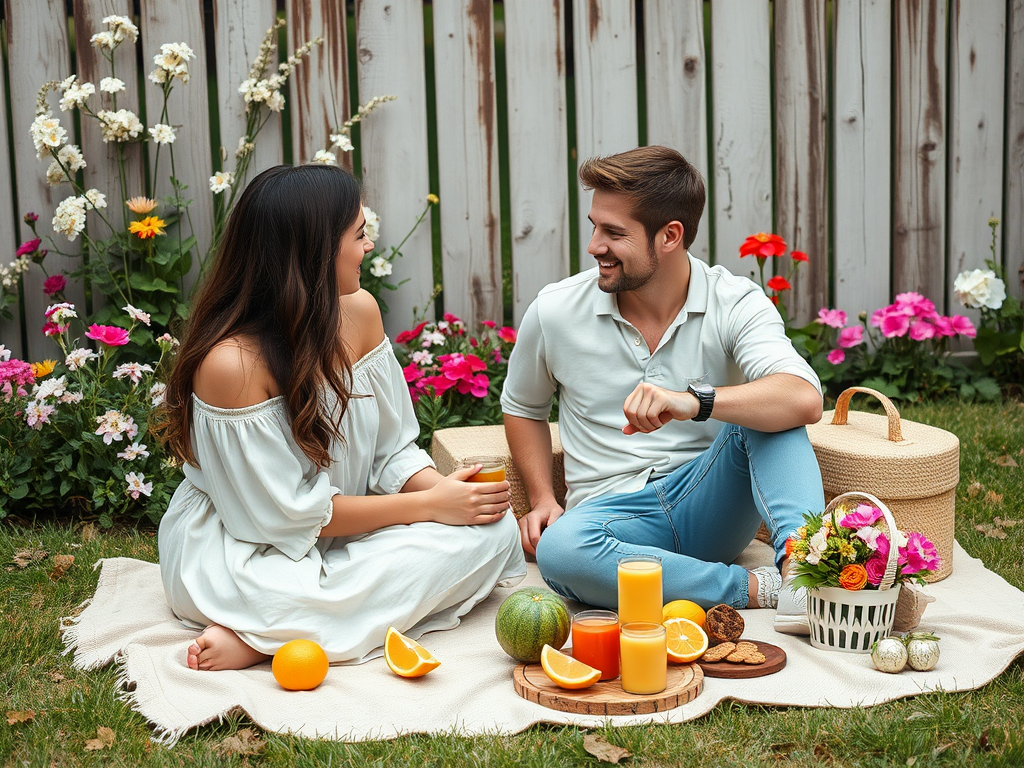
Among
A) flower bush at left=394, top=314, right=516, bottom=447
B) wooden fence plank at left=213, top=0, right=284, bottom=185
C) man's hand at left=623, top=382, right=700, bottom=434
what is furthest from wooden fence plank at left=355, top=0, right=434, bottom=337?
man's hand at left=623, top=382, right=700, bottom=434

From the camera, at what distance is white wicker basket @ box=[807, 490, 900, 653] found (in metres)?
2.66

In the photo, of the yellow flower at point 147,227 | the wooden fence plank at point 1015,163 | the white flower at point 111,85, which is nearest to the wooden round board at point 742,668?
the yellow flower at point 147,227

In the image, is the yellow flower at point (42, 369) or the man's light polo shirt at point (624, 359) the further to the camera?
the yellow flower at point (42, 369)

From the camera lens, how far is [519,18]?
4.82 m

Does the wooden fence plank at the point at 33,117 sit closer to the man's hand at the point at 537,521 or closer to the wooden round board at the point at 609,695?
the man's hand at the point at 537,521

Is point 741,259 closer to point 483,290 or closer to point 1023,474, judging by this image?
point 483,290

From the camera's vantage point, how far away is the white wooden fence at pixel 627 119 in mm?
4652

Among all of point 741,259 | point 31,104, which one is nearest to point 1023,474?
point 741,259

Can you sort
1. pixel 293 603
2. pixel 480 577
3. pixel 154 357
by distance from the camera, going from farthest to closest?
pixel 154 357 → pixel 480 577 → pixel 293 603

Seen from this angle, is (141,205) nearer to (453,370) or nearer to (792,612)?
(453,370)

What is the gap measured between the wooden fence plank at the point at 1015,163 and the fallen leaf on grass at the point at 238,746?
4.42 metres

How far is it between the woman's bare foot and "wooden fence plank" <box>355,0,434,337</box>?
233 cm

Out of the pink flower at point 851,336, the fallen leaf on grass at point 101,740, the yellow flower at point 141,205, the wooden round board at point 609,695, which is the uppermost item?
the yellow flower at point 141,205

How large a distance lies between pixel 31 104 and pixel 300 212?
7.84 feet
